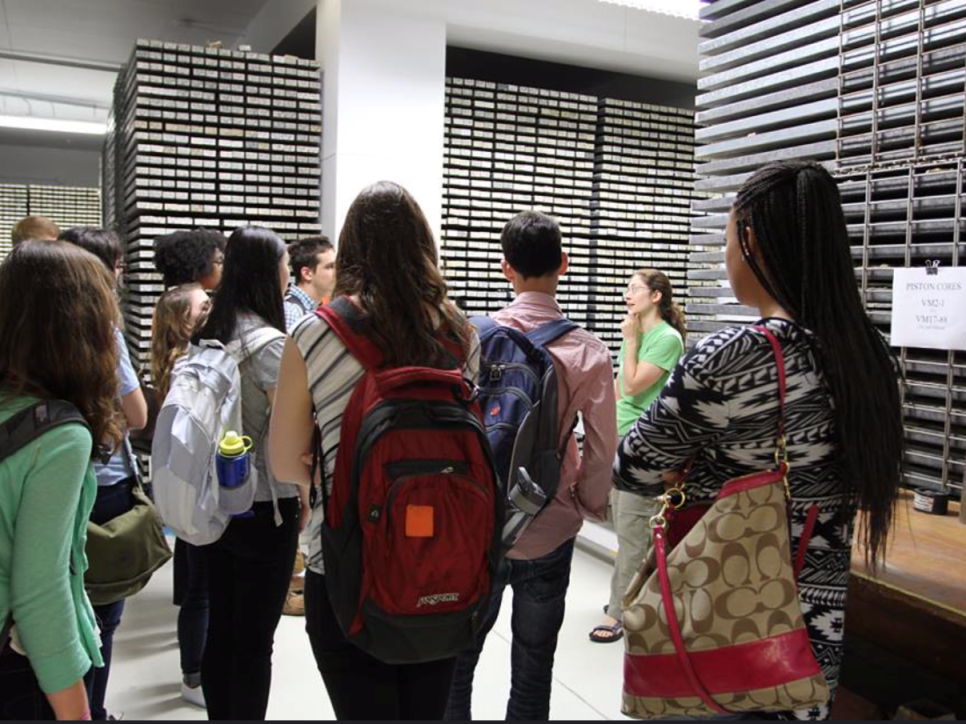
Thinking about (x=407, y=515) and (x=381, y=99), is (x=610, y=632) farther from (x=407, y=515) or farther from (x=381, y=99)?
(x=381, y=99)

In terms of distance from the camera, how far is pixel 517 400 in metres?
2.12

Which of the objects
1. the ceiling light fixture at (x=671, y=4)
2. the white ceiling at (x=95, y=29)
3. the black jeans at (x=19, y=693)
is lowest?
the black jeans at (x=19, y=693)

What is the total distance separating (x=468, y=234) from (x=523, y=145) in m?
0.93

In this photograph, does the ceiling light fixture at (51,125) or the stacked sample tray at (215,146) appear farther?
the ceiling light fixture at (51,125)

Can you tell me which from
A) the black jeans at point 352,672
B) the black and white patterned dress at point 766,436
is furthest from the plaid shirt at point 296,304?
the black and white patterned dress at point 766,436

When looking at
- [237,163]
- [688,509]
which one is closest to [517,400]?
[688,509]

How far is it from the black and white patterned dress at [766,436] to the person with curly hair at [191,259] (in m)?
2.65

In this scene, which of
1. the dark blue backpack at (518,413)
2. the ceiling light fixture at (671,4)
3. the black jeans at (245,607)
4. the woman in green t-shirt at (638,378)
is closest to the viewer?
the dark blue backpack at (518,413)

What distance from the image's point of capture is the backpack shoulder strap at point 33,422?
52.3 inches

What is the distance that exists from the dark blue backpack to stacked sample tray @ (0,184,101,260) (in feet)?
49.9

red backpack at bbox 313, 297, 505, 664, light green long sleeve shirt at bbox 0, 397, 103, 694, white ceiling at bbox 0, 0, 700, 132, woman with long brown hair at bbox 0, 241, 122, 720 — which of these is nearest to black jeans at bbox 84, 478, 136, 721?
woman with long brown hair at bbox 0, 241, 122, 720

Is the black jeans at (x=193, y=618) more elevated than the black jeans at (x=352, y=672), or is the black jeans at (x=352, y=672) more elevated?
the black jeans at (x=352, y=672)

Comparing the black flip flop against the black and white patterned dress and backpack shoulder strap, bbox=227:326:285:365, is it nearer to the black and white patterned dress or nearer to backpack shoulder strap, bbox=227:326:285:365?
backpack shoulder strap, bbox=227:326:285:365

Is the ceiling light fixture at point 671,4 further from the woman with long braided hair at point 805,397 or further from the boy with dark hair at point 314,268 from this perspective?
the woman with long braided hair at point 805,397
